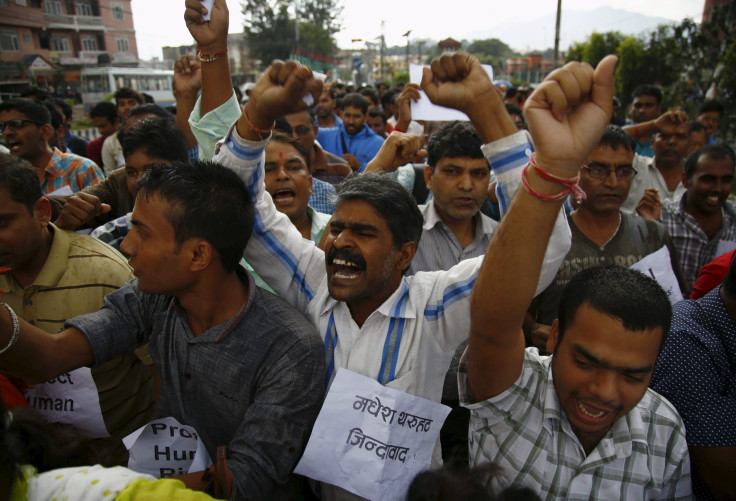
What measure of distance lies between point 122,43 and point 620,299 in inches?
1886

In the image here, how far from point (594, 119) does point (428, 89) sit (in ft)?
1.40

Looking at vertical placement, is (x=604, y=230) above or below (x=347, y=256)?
below

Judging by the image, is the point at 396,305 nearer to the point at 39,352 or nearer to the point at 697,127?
the point at 39,352

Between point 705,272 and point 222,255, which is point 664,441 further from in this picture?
point 222,255

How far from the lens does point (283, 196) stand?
8.43 feet

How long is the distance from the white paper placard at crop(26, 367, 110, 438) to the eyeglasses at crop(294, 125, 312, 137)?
2817 mm

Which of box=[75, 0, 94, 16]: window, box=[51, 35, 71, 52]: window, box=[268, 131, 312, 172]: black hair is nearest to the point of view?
box=[268, 131, 312, 172]: black hair

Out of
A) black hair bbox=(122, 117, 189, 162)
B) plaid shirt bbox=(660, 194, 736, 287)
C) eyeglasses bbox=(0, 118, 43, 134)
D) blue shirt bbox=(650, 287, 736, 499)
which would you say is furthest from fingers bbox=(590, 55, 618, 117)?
eyeglasses bbox=(0, 118, 43, 134)

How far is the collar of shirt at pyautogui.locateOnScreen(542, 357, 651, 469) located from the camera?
1.44 metres

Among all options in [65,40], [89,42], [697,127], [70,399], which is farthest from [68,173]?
[89,42]

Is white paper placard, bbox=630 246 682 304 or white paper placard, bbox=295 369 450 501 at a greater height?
white paper placard, bbox=630 246 682 304

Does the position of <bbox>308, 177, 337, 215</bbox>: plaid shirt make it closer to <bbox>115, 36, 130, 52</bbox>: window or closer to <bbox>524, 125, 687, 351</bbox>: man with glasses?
<bbox>524, 125, 687, 351</bbox>: man with glasses

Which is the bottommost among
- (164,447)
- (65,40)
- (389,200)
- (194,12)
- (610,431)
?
(164,447)

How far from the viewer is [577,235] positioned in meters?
2.45
